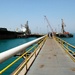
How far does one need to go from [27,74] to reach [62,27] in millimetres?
165845

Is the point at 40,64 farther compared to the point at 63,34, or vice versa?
the point at 63,34

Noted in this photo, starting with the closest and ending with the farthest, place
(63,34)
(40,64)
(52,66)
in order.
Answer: (52,66) < (40,64) < (63,34)

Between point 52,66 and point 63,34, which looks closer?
point 52,66

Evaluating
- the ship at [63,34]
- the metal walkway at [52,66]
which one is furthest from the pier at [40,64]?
the ship at [63,34]

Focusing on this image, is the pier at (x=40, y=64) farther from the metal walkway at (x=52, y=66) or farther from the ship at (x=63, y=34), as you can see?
the ship at (x=63, y=34)

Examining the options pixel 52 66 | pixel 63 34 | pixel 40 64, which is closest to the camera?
pixel 52 66

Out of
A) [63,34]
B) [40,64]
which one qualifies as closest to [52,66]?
[40,64]

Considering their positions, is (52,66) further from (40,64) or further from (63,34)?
(63,34)

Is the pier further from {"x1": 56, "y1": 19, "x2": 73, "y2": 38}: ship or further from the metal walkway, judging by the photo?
{"x1": 56, "y1": 19, "x2": 73, "y2": 38}: ship

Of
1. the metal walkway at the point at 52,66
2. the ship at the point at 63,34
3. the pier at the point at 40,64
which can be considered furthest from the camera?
the ship at the point at 63,34

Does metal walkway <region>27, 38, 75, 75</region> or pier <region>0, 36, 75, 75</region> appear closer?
pier <region>0, 36, 75, 75</region>

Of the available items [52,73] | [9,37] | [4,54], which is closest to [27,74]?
[52,73]

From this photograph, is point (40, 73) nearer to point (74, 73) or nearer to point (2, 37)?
point (74, 73)

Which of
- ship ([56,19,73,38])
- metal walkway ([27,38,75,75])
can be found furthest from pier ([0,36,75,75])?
ship ([56,19,73,38])
